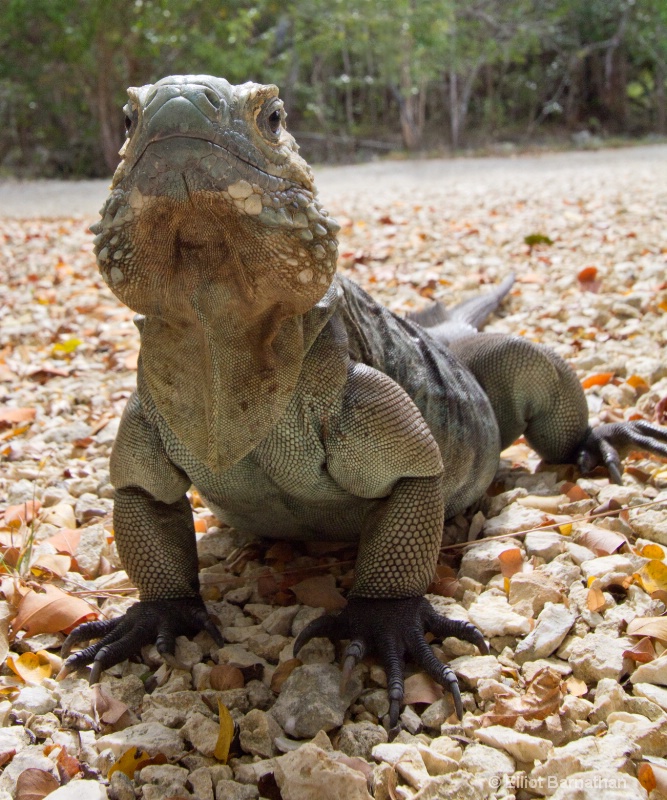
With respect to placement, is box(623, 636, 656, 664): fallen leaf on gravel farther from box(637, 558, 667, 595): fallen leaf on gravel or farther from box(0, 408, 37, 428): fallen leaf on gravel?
box(0, 408, 37, 428): fallen leaf on gravel

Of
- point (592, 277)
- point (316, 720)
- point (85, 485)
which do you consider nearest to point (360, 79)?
point (592, 277)

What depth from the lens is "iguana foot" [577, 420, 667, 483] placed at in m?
4.01

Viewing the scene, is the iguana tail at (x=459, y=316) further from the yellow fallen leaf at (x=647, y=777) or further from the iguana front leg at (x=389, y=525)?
the yellow fallen leaf at (x=647, y=777)

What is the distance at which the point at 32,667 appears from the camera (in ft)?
9.14

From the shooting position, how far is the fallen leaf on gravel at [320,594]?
10.2ft

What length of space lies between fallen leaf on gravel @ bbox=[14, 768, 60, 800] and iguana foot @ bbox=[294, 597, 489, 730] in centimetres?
82

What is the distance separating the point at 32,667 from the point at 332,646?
0.96 m

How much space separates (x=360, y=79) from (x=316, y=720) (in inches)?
1017

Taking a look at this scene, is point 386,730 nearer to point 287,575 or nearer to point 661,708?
point 661,708

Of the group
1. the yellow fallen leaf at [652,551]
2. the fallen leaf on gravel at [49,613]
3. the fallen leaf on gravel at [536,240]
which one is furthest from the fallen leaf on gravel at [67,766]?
the fallen leaf on gravel at [536,240]

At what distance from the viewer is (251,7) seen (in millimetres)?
24219

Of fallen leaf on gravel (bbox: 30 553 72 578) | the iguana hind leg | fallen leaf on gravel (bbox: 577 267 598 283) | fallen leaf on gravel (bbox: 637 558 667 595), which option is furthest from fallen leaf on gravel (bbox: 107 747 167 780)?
fallen leaf on gravel (bbox: 577 267 598 283)

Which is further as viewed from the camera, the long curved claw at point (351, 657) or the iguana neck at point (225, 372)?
the long curved claw at point (351, 657)

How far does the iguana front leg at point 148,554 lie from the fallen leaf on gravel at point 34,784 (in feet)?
1.78
